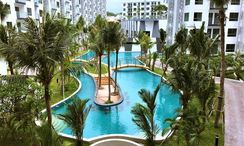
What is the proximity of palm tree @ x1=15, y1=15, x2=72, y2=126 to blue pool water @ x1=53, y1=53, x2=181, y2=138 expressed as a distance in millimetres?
6137

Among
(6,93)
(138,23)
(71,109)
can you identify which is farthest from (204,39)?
(138,23)

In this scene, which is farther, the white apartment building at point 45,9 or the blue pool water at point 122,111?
the white apartment building at point 45,9

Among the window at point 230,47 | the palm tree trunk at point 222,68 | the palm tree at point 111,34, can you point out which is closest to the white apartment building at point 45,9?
the palm tree at point 111,34

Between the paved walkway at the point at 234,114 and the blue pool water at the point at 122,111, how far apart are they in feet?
11.4

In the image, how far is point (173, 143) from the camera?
11406 millimetres

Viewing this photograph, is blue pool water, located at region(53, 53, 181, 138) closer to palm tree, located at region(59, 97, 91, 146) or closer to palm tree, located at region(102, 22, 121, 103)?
palm tree, located at region(59, 97, 91, 146)

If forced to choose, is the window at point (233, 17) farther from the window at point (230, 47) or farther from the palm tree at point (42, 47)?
the palm tree at point (42, 47)

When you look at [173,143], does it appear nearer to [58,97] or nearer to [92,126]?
[92,126]

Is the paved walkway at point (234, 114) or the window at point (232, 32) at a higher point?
the window at point (232, 32)

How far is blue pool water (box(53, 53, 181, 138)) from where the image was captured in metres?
14.2

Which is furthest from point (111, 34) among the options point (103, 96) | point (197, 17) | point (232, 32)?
point (232, 32)

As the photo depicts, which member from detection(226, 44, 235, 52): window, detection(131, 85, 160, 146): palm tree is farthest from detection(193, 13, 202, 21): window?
detection(131, 85, 160, 146): palm tree

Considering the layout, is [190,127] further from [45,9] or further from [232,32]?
[232,32]

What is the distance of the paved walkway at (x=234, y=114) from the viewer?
1102cm
